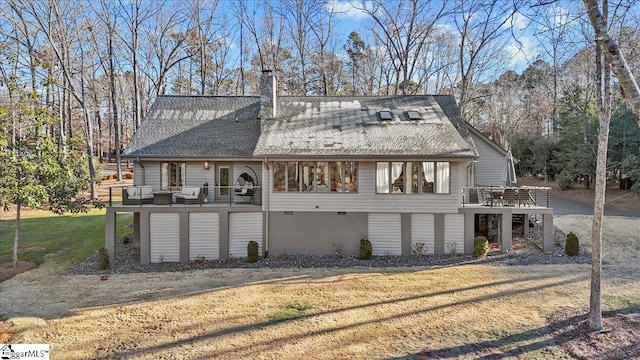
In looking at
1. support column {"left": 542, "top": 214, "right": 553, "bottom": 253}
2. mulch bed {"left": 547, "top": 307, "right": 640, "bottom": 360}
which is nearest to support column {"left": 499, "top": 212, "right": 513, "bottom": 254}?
support column {"left": 542, "top": 214, "right": 553, "bottom": 253}

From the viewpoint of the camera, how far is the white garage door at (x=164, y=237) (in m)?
12.8

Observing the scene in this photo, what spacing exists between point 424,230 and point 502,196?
3273 millimetres

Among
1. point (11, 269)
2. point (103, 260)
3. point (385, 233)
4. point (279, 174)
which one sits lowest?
point (11, 269)

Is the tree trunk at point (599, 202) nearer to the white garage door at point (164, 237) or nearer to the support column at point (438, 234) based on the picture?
the support column at point (438, 234)

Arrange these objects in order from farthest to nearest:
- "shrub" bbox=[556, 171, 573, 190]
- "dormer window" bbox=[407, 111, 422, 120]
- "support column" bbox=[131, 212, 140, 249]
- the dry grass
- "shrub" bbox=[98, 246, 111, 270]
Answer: "shrub" bbox=[556, 171, 573, 190] → "dormer window" bbox=[407, 111, 422, 120] → "support column" bbox=[131, 212, 140, 249] → "shrub" bbox=[98, 246, 111, 270] → the dry grass

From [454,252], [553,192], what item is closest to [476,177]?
[454,252]

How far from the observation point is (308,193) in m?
12.8

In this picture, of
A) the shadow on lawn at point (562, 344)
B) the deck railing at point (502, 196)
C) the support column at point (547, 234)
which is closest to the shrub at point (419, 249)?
the deck railing at point (502, 196)

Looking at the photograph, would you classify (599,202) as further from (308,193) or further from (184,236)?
(184,236)

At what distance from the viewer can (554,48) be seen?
28.3ft

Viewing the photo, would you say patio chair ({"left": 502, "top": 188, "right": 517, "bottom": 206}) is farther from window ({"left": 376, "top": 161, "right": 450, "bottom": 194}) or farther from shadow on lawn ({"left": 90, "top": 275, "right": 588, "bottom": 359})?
shadow on lawn ({"left": 90, "top": 275, "right": 588, "bottom": 359})

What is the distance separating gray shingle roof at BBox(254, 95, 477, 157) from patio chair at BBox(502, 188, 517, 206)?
2115 mm

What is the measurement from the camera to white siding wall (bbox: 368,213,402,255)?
13.1 meters

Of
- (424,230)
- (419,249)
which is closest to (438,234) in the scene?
(424,230)
